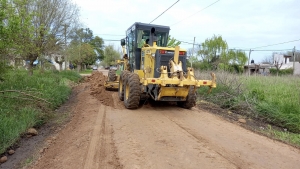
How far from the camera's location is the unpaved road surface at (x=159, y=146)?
177 inches

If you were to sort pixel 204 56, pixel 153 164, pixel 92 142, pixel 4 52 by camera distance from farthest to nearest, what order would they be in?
pixel 204 56 < pixel 4 52 < pixel 92 142 < pixel 153 164

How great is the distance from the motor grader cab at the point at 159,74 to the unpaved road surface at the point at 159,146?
902 millimetres

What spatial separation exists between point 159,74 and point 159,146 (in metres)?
3.88

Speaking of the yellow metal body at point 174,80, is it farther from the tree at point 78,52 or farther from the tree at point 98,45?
the tree at point 98,45

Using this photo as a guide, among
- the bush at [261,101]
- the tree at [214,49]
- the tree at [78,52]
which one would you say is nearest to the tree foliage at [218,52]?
the tree at [214,49]

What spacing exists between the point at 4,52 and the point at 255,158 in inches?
308

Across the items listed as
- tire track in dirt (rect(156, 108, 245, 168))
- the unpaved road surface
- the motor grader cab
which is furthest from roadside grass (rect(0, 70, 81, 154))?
tire track in dirt (rect(156, 108, 245, 168))

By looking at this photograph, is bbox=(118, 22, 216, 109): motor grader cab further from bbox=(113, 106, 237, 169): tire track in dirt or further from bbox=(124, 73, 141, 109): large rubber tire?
bbox=(113, 106, 237, 169): tire track in dirt

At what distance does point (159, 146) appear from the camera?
205 inches

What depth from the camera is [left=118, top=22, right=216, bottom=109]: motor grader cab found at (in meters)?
8.05

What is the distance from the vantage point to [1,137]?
228 inches

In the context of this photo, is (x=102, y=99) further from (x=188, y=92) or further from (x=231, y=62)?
(x=231, y=62)

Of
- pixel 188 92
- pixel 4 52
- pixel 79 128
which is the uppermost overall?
pixel 4 52

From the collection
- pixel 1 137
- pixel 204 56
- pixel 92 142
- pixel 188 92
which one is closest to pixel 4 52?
pixel 1 137
